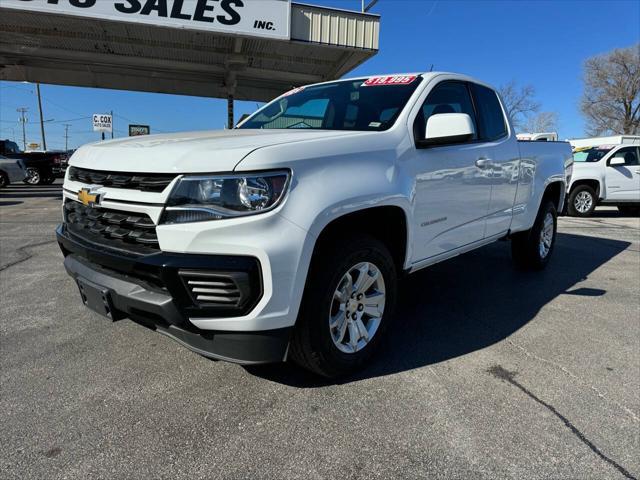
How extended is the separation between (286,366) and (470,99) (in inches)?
109

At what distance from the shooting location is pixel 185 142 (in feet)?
7.68

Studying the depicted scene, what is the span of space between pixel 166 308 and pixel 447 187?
2.11 m

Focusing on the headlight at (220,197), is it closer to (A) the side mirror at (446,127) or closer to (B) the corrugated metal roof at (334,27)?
(A) the side mirror at (446,127)

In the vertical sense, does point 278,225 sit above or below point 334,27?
below

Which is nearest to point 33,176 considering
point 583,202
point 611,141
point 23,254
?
point 23,254

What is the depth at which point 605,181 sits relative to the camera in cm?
1148

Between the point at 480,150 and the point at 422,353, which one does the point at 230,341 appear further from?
the point at 480,150

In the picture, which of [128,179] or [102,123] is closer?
[128,179]

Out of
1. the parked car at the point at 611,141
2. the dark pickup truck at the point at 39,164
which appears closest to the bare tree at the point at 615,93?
the parked car at the point at 611,141

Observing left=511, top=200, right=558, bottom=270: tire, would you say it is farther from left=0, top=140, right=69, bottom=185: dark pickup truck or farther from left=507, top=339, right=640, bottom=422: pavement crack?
left=0, top=140, right=69, bottom=185: dark pickup truck

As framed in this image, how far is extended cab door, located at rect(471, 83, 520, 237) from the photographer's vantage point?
385cm

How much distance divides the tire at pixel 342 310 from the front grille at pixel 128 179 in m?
0.84

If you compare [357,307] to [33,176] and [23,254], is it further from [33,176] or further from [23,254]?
[33,176]

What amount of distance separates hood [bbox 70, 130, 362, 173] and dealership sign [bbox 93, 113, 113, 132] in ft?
55.8
